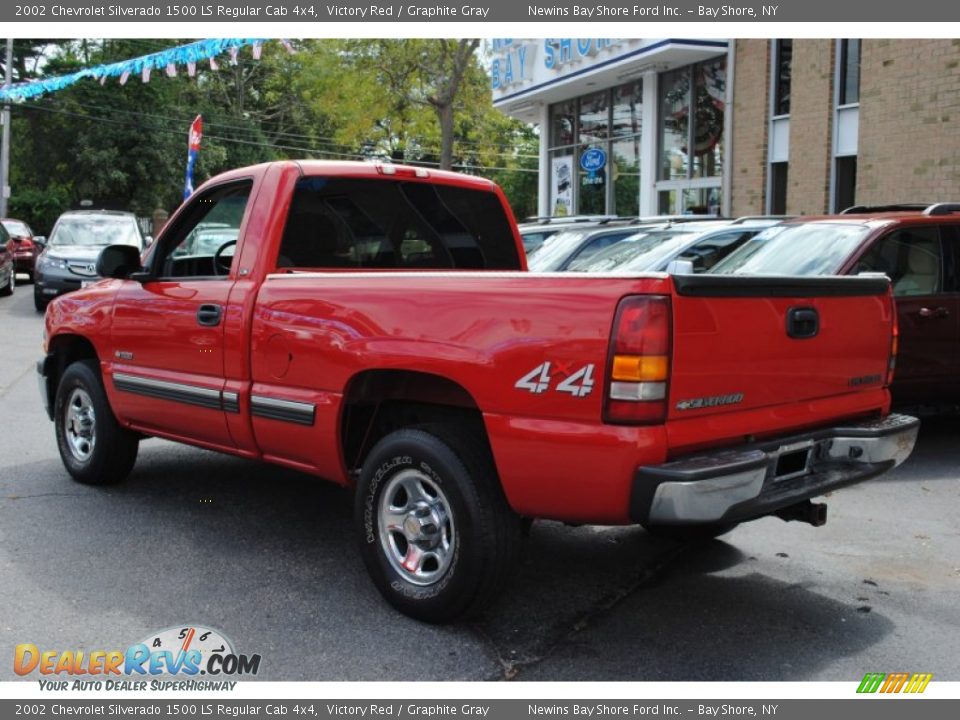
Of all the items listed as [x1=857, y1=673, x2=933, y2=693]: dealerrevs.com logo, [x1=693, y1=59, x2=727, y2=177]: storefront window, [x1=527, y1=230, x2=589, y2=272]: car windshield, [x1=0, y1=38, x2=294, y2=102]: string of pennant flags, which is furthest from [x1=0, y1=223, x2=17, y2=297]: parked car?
[x1=857, y1=673, x2=933, y2=693]: dealerrevs.com logo

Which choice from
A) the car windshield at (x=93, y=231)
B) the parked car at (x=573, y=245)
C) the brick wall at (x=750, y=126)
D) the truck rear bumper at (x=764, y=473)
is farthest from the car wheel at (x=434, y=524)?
the car windshield at (x=93, y=231)

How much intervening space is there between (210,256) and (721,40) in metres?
14.4

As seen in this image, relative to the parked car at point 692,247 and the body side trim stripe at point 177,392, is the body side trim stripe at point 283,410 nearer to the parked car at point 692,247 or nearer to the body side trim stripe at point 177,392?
the body side trim stripe at point 177,392

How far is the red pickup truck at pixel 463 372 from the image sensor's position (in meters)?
3.55

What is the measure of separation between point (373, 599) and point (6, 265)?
19538mm

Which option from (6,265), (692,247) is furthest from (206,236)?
(6,265)

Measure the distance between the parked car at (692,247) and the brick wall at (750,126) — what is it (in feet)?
28.6

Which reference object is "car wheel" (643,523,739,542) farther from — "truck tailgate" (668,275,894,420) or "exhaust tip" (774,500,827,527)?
"truck tailgate" (668,275,894,420)

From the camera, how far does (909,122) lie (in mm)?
14297

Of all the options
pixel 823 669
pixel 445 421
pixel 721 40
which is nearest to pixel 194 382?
pixel 445 421

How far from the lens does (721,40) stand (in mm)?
18094

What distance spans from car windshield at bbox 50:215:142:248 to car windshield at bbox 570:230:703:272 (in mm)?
11554

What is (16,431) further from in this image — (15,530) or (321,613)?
(321,613)

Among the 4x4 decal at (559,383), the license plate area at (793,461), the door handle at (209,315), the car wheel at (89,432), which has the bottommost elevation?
the car wheel at (89,432)
